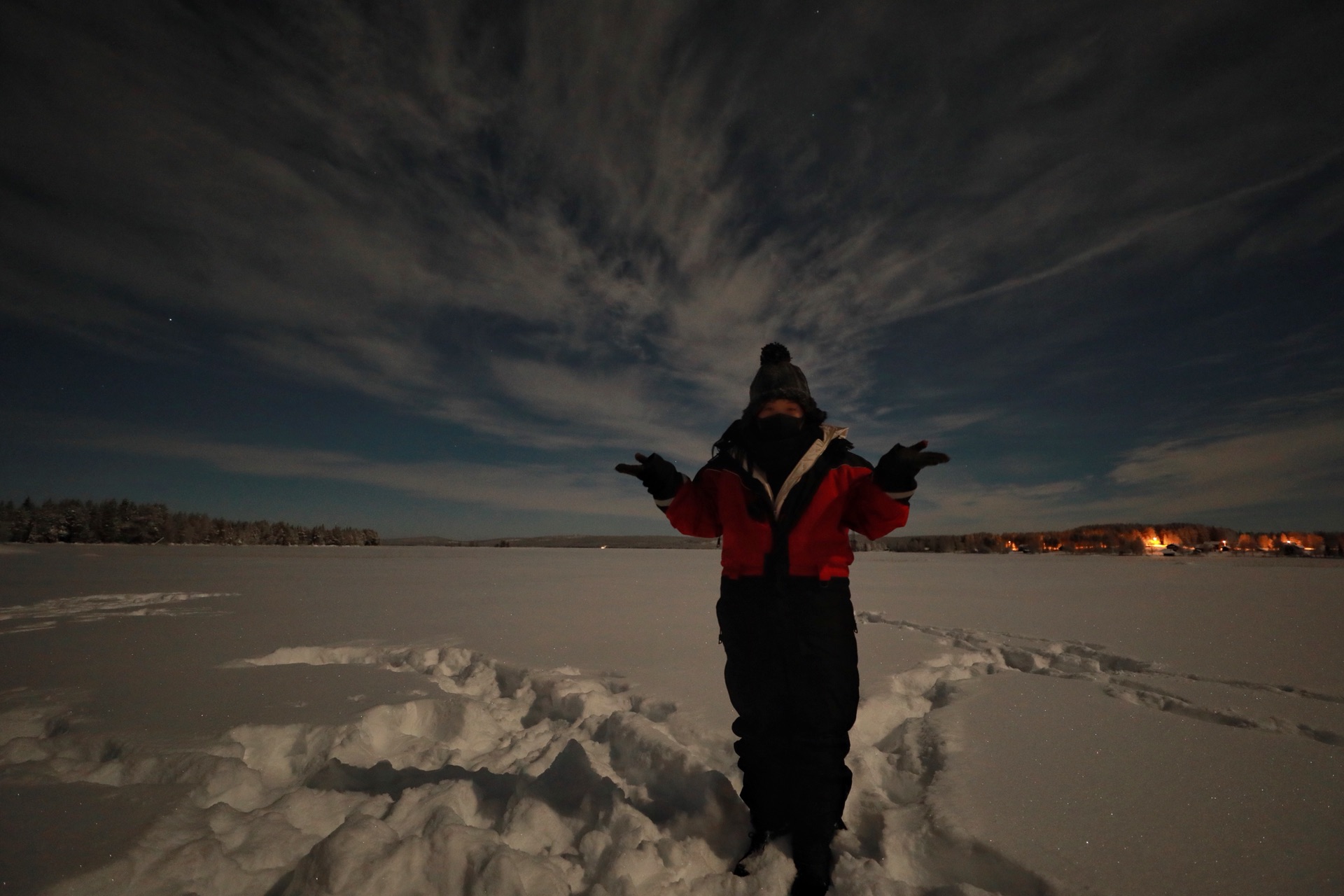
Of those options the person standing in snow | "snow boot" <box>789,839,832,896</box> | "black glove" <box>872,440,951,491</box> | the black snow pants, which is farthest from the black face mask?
"snow boot" <box>789,839,832,896</box>

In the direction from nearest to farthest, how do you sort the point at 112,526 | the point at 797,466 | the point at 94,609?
the point at 797,466 → the point at 94,609 → the point at 112,526

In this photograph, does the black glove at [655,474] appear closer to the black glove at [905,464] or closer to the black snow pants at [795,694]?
the black snow pants at [795,694]

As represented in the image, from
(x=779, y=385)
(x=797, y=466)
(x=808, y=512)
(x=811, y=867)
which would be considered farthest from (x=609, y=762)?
(x=779, y=385)

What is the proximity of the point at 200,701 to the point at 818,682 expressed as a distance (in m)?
4.01

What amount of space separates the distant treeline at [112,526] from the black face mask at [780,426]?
84.7m

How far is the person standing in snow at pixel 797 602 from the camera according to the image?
2148 mm

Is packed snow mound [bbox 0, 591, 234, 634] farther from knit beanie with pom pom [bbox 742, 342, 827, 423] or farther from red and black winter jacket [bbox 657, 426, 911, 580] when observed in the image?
knit beanie with pom pom [bbox 742, 342, 827, 423]

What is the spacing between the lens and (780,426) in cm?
243

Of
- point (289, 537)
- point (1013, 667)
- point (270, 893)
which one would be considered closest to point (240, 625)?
point (270, 893)

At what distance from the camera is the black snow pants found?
2.13 m

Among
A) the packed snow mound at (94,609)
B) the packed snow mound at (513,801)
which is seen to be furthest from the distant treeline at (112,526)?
the packed snow mound at (513,801)

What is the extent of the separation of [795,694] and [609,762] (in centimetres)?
147

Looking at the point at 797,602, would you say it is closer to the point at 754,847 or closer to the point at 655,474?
the point at 655,474

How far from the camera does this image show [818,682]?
2.15 meters
